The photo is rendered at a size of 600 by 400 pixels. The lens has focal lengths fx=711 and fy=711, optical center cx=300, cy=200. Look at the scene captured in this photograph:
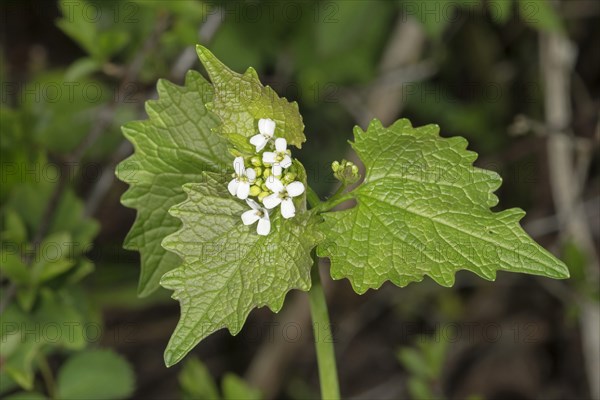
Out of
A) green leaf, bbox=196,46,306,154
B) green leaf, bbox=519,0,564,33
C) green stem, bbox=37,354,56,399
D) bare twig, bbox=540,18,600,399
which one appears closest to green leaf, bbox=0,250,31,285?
green stem, bbox=37,354,56,399

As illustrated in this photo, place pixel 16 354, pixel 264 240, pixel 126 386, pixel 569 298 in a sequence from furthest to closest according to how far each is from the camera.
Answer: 1. pixel 569 298
2. pixel 126 386
3. pixel 16 354
4. pixel 264 240

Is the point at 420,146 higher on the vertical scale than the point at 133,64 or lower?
higher

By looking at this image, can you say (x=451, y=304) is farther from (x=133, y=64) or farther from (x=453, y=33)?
(x=133, y=64)

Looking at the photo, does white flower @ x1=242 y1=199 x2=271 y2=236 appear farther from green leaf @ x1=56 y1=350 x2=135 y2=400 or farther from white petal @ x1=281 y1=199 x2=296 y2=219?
green leaf @ x1=56 y1=350 x2=135 y2=400

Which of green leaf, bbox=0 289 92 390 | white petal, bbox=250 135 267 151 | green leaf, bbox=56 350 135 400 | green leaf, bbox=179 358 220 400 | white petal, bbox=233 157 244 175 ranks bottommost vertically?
green leaf, bbox=179 358 220 400

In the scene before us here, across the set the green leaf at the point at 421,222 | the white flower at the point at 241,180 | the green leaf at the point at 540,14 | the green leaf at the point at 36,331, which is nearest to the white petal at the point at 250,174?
the white flower at the point at 241,180

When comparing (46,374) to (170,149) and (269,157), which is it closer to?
(170,149)

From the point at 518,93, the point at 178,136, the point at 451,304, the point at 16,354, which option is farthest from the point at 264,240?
the point at 518,93

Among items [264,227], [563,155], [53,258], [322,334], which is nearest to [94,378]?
[53,258]

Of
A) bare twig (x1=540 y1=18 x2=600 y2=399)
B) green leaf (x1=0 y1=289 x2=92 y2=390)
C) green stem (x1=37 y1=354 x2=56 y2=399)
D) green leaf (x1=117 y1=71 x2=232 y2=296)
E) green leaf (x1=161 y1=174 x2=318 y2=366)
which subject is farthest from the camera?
bare twig (x1=540 y1=18 x2=600 y2=399)
